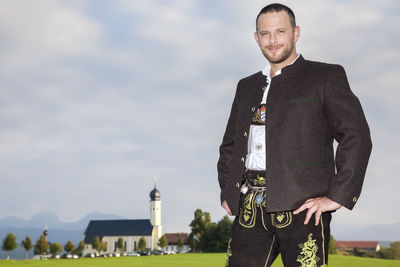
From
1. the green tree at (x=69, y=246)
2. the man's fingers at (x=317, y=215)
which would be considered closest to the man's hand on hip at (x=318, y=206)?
the man's fingers at (x=317, y=215)

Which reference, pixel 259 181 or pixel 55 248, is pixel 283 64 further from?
pixel 55 248

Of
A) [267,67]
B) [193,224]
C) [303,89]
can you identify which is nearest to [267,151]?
[303,89]

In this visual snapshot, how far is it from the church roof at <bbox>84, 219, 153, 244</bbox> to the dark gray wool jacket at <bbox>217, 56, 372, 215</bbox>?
15822cm

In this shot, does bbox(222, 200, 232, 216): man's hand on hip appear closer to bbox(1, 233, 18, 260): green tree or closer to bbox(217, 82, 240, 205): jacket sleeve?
bbox(217, 82, 240, 205): jacket sleeve

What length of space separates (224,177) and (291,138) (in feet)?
3.59

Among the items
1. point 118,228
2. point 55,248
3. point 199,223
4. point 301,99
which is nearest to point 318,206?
point 301,99

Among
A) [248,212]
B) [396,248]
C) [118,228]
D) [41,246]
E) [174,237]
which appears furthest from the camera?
[174,237]

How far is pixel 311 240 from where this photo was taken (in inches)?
178

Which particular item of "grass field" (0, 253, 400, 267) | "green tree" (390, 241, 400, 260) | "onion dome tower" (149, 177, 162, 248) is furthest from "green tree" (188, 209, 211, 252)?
"onion dome tower" (149, 177, 162, 248)

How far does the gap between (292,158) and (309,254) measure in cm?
91

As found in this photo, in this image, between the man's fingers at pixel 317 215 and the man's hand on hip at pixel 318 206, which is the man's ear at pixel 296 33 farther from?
the man's fingers at pixel 317 215

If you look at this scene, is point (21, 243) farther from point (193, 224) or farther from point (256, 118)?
point (256, 118)

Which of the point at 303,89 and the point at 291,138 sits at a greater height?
the point at 303,89

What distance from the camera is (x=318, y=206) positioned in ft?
14.8
